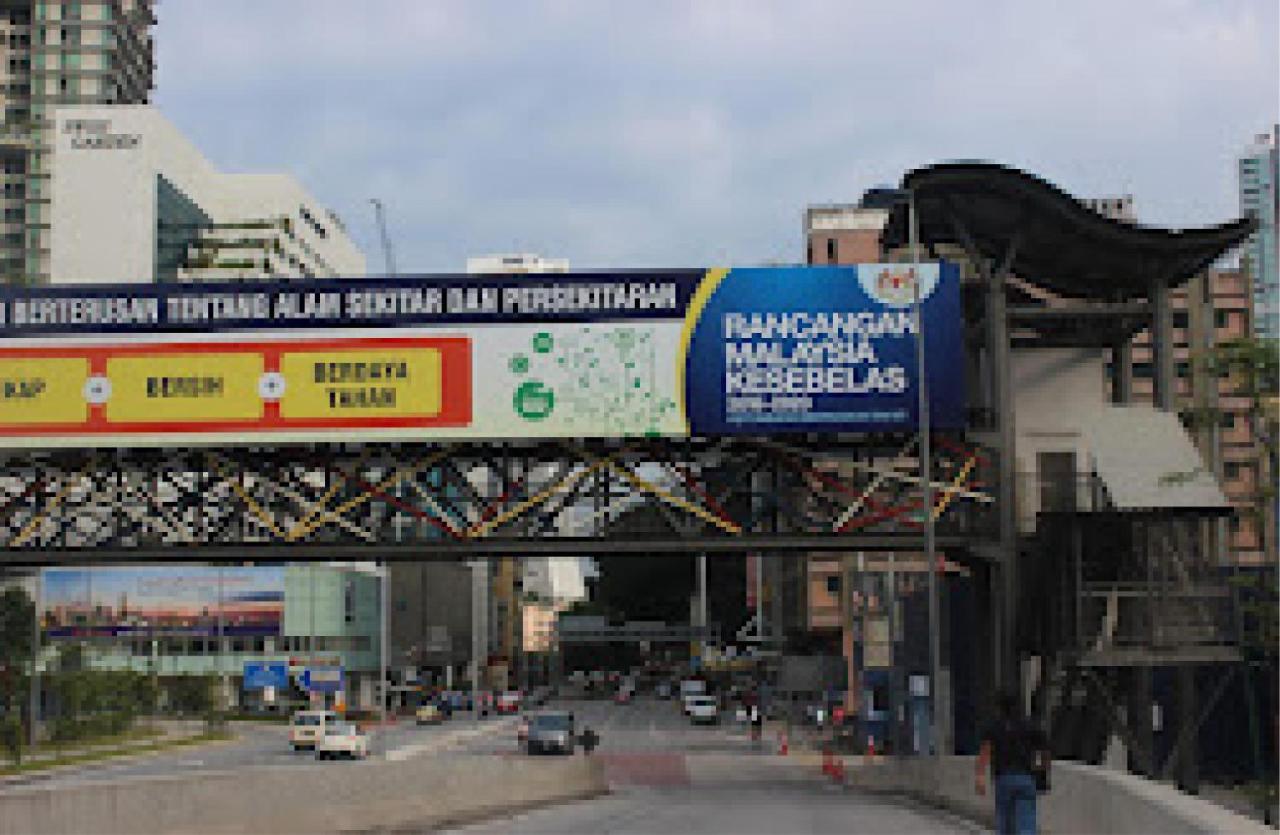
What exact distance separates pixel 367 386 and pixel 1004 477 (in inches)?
489

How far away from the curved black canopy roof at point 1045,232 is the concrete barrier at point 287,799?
13.3 metres

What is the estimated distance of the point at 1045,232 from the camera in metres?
29.8

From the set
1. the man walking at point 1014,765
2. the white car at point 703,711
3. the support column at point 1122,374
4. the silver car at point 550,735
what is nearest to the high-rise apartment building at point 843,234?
the white car at point 703,711

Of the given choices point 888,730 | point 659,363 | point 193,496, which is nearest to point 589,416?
point 659,363

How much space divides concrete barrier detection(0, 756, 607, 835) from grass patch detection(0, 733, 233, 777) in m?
30.4

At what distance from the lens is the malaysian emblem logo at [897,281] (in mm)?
30109

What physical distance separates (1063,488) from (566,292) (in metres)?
11.1

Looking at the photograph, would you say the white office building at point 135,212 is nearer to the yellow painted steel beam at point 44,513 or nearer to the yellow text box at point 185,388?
the yellow painted steel beam at point 44,513

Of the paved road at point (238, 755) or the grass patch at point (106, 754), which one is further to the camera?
the grass patch at point (106, 754)

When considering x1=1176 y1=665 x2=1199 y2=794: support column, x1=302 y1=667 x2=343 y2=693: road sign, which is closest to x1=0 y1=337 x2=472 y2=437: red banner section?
x1=1176 y1=665 x2=1199 y2=794: support column

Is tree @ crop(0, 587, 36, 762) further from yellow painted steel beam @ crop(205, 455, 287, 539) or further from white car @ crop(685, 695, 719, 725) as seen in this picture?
yellow painted steel beam @ crop(205, 455, 287, 539)

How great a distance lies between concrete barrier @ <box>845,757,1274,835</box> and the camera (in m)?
12.1

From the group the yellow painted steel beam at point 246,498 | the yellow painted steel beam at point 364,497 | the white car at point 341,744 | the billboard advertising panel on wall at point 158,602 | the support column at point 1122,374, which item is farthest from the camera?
the billboard advertising panel on wall at point 158,602

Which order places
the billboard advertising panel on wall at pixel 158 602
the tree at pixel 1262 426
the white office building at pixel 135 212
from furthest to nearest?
the white office building at pixel 135 212
the billboard advertising panel on wall at pixel 158 602
the tree at pixel 1262 426
